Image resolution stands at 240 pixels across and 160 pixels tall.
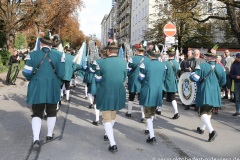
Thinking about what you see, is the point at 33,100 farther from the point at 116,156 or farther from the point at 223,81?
the point at 223,81

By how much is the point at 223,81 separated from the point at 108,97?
2.65 metres

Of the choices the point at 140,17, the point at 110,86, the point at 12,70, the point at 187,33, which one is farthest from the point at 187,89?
the point at 140,17

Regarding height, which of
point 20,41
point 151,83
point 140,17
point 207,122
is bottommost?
point 207,122

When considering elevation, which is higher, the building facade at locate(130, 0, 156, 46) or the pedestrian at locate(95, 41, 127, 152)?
the building facade at locate(130, 0, 156, 46)

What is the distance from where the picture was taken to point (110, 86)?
5.22 m

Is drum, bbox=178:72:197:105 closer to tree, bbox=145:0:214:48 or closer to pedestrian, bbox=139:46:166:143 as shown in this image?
pedestrian, bbox=139:46:166:143

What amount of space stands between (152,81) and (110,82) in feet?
3.42

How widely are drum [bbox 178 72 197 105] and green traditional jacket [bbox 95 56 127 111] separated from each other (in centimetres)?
368

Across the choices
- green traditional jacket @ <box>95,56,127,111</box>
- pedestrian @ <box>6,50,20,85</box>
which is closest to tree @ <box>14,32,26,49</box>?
pedestrian @ <box>6,50,20,85</box>

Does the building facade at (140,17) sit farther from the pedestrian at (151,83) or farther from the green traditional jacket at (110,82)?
the green traditional jacket at (110,82)

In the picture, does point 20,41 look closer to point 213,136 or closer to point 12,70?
point 12,70

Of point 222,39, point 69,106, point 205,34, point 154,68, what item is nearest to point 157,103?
point 154,68

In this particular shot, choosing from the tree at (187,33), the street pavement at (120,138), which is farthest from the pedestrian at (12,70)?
the tree at (187,33)

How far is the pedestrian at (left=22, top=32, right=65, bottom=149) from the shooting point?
511 cm
